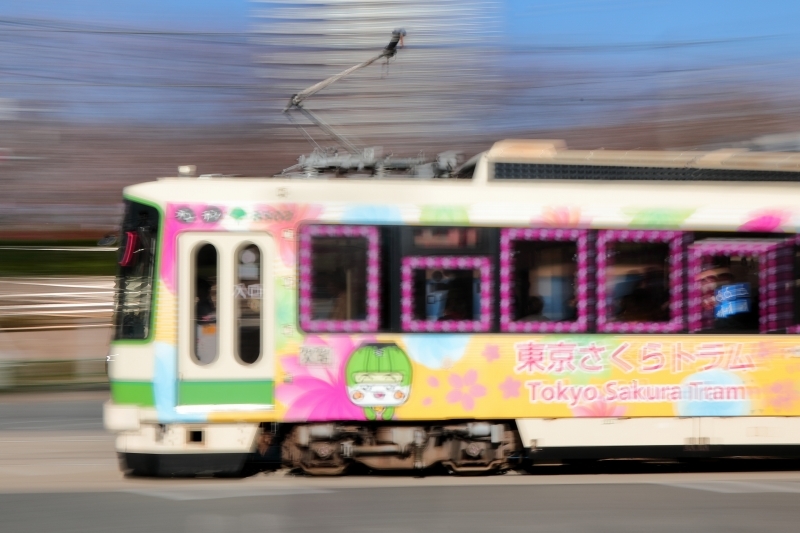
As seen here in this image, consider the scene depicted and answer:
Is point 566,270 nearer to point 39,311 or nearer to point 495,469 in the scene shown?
point 495,469

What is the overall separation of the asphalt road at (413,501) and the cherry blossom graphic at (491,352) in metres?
1.08

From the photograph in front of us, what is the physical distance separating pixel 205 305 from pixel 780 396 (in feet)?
17.1

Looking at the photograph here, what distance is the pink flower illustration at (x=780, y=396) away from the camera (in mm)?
9898

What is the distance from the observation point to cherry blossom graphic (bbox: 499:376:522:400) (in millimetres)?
9625

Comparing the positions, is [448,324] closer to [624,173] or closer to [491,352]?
[491,352]

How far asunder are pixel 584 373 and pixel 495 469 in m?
1.25

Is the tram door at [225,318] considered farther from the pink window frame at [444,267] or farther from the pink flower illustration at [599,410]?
the pink flower illustration at [599,410]

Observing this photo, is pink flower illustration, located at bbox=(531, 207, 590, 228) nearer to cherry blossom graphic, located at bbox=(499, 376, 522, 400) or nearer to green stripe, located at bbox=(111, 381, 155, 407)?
cherry blossom graphic, located at bbox=(499, 376, 522, 400)

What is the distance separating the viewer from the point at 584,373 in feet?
31.9

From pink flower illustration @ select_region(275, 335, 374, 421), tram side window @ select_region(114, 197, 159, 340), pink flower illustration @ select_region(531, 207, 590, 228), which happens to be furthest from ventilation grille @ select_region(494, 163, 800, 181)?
tram side window @ select_region(114, 197, 159, 340)

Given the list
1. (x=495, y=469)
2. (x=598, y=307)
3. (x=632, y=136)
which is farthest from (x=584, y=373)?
(x=632, y=136)

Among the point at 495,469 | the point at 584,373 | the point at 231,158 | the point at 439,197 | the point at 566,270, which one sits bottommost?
the point at 495,469

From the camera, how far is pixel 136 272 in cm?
962

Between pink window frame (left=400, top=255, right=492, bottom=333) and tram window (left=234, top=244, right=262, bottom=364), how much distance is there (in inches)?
49.5
